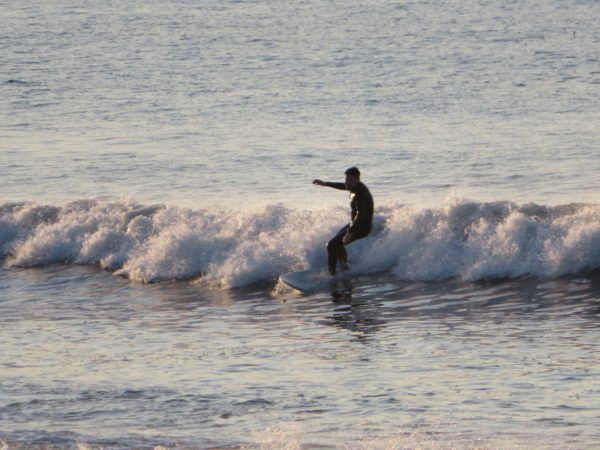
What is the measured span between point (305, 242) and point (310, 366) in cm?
723

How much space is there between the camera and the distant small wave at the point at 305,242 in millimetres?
19531

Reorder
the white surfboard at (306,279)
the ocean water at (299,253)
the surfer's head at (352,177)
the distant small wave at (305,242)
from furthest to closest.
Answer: the distant small wave at (305,242), the white surfboard at (306,279), the surfer's head at (352,177), the ocean water at (299,253)

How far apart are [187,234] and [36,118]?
1783cm

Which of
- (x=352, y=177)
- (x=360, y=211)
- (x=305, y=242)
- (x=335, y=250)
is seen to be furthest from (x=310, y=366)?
(x=305, y=242)

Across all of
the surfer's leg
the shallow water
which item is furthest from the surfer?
the shallow water

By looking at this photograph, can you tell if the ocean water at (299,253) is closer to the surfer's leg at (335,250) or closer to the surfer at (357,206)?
the surfer's leg at (335,250)

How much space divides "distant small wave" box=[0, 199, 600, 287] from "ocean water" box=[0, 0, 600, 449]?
0.04 meters

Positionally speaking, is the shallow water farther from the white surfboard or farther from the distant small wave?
the distant small wave

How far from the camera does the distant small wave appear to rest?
769 inches

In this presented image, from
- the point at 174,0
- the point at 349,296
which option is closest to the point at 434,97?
the point at 349,296

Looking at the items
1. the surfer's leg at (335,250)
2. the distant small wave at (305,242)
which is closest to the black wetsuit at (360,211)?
the surfer's leg at (335,250)

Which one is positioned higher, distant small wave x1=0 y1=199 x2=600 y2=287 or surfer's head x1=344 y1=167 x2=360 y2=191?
surfer's head x1=344 y1=167 x2=360 y2=191

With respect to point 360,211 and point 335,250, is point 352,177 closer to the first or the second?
point 360,211

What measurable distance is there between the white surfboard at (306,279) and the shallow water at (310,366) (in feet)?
0.68
